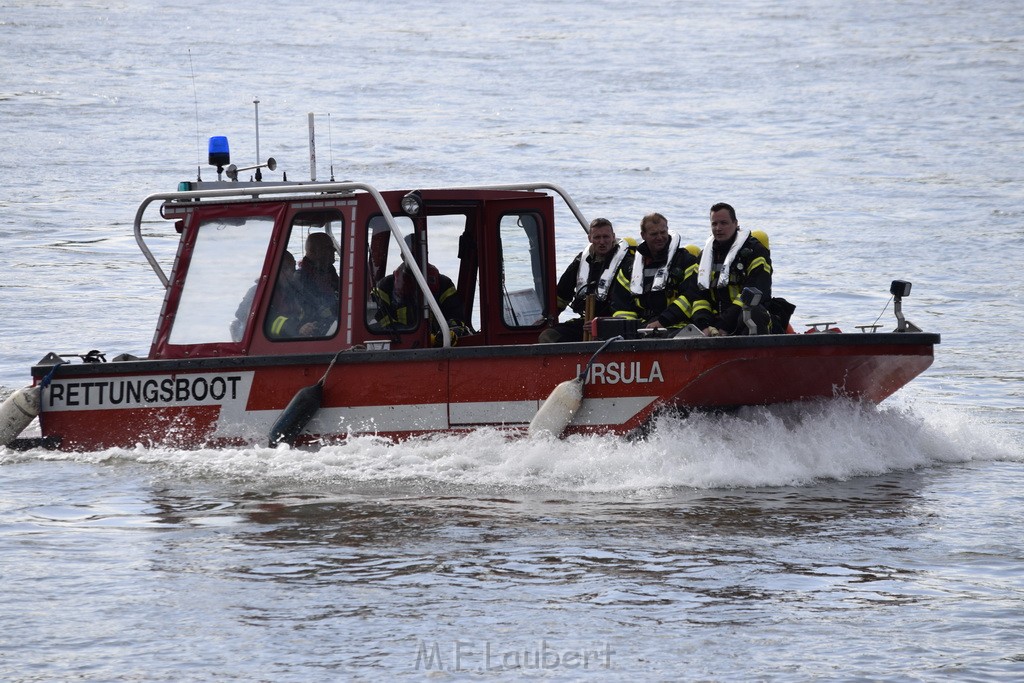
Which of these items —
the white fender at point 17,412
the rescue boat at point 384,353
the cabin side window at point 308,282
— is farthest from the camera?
the white fender at point 17,412

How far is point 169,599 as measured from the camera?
6.62m

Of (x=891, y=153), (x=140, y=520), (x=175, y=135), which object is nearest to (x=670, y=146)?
(x=891, y=153)

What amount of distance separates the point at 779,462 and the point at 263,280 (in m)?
3.25

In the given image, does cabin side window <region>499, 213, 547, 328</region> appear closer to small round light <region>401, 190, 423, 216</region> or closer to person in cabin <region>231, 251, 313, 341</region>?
small round light <region>401, 190, 423, 216</region>

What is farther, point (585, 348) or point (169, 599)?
point (585, 348)

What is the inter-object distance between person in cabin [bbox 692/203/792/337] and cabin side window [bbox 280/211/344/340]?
85.2 inches

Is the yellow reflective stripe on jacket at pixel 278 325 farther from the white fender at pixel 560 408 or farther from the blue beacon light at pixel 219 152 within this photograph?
the white fender at pixel 560 408

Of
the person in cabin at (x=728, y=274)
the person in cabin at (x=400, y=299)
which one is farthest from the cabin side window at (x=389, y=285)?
the person in cabin at (x=728, y=274)

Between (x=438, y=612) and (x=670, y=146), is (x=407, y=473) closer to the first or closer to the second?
(x=438, y=612)

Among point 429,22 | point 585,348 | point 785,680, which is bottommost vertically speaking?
point 785,680

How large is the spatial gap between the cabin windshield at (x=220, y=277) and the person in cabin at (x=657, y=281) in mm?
2186

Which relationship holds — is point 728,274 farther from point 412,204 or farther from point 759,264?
point 412,204

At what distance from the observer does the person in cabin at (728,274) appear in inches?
349

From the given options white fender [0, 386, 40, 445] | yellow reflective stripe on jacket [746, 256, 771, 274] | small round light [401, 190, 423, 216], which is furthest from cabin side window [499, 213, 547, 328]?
white fender [0, 386, 40, 445]
